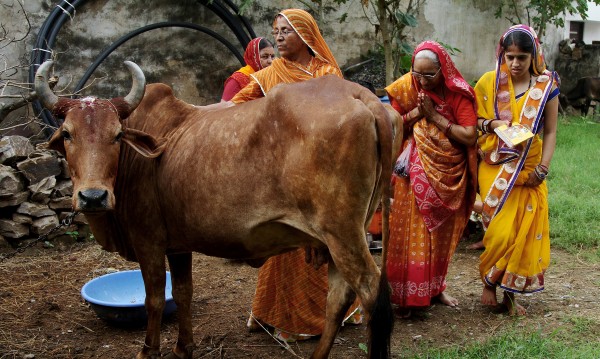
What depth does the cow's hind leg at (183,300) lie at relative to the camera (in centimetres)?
405

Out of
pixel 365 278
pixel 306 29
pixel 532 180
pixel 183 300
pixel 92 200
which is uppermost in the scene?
pixel 306 29

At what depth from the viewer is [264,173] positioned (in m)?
3.33

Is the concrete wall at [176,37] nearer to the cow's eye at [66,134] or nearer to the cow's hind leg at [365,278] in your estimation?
the cow's eye at [66,134]

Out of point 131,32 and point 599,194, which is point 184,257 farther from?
point 599,194

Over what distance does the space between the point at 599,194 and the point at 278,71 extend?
5.02 m

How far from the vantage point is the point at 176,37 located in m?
8.38

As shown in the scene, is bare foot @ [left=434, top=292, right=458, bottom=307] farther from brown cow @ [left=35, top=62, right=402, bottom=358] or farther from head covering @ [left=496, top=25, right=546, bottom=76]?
head covering @ [left=496, top=25, right=546, bottom=76]

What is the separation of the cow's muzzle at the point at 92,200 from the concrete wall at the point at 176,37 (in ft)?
14.3

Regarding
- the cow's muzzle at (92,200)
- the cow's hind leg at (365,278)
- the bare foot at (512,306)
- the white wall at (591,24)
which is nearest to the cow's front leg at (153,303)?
the cow's muzzle at (92,200)

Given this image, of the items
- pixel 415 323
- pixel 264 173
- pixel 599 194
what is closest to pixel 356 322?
pixel 415 323

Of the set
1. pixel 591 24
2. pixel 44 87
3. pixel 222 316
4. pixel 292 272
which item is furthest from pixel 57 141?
pixel 591 24

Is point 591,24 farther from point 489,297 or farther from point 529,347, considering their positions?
point 529,347

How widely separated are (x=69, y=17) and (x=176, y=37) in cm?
136

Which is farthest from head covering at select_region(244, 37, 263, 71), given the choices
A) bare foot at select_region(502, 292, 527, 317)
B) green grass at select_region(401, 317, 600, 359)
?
green grass at select_region(401, 317, 600, 359)
